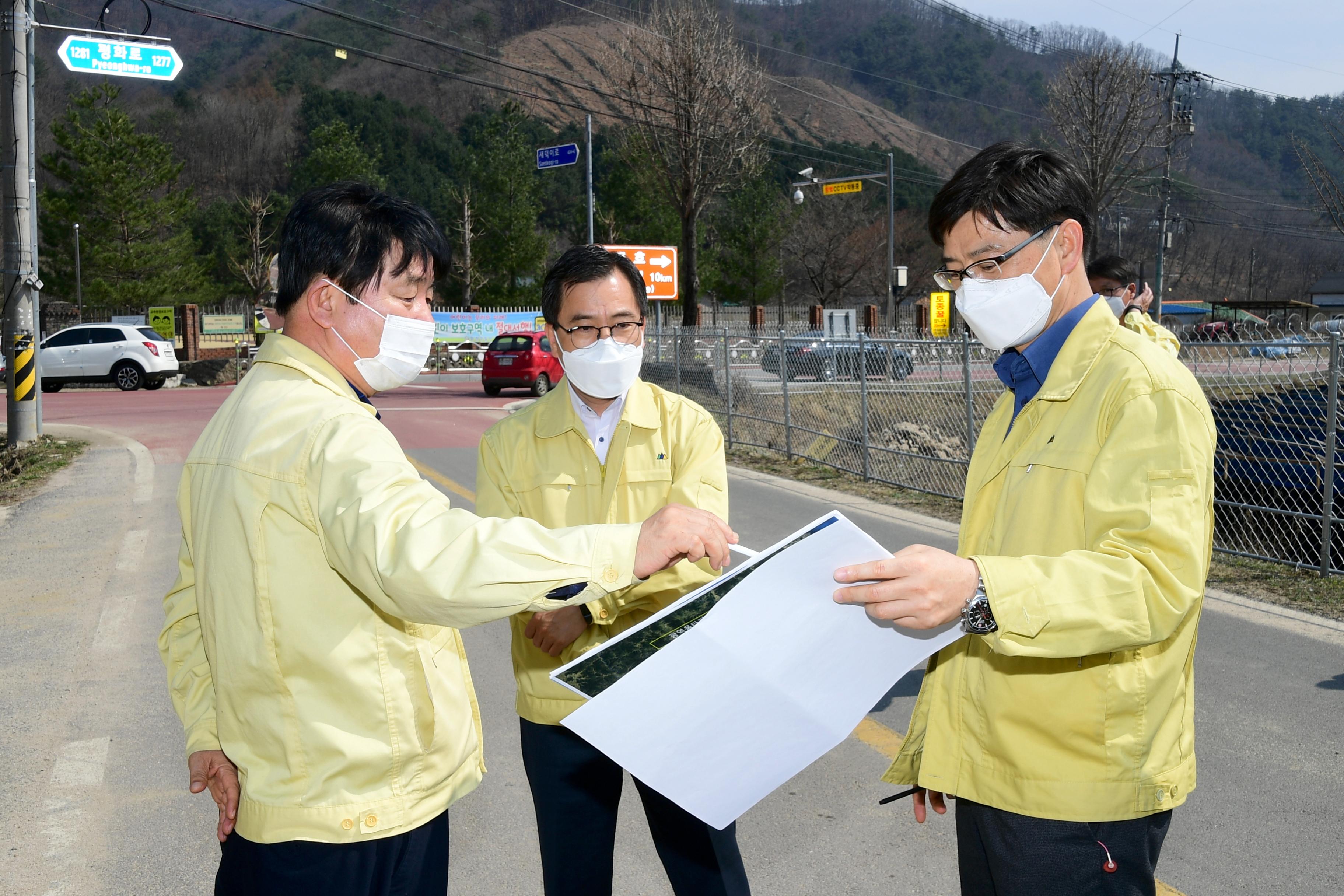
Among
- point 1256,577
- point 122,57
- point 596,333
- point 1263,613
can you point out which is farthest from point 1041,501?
point 122,57

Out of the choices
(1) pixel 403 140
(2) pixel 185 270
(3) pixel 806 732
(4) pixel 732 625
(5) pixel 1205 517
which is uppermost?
(1) pixel 403 140

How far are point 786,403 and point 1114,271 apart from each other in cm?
696

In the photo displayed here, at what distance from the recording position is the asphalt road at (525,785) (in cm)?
341

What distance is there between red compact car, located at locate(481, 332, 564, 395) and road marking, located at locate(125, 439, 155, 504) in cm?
959

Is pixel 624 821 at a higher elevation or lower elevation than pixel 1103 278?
lower

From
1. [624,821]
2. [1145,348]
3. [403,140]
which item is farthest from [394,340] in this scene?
[403,140]

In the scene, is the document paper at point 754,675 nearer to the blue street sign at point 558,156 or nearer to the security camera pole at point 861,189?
the blue street sign at point 558,156

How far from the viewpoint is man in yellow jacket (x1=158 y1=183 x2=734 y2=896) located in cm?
149

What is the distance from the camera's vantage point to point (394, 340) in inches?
78.3

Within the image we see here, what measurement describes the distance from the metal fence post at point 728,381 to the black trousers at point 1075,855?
12.3 meters

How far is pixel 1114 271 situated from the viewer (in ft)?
21.7

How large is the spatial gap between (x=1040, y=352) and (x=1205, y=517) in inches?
18.7

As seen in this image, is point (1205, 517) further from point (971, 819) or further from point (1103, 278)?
point (1103, 278)

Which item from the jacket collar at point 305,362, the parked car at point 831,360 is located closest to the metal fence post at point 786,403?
the parked car at point 831,360
